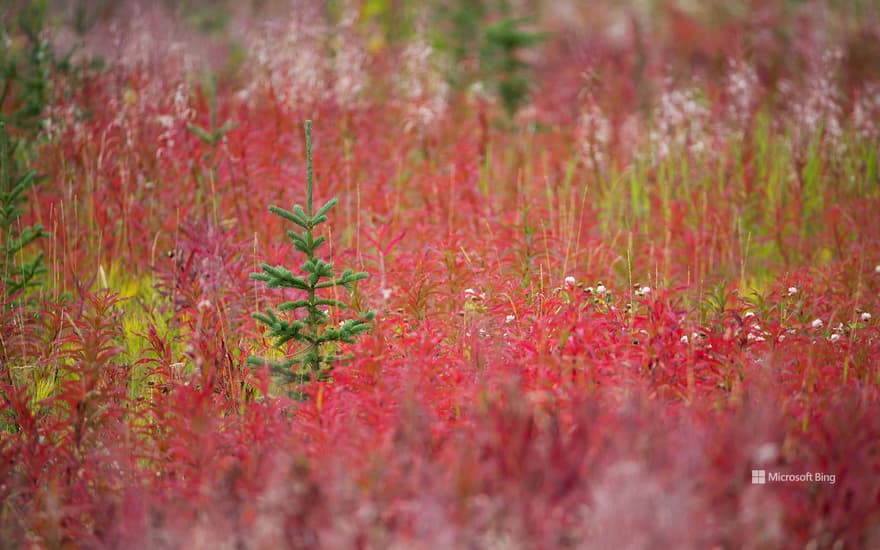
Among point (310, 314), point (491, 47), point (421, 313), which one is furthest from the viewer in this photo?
point (491, 47)

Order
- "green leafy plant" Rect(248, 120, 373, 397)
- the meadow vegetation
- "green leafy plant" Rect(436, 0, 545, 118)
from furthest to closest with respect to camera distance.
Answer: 1. "green leafy plant" Rect(436, 0, 545, 118)
2. "green leafy plant" Rect(248, 120, 373, 397)
3. the meadow vegetation

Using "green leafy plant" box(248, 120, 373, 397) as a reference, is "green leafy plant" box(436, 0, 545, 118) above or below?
above

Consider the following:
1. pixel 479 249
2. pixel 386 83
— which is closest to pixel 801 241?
pixel 479 249

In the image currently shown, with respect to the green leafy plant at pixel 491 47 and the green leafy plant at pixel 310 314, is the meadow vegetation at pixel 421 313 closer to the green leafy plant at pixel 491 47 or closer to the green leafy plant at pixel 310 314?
the green leafy plant at pixel 310 314

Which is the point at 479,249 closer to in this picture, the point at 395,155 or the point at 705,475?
the point at 395,155

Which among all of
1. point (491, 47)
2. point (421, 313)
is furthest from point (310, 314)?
point (491, 47)

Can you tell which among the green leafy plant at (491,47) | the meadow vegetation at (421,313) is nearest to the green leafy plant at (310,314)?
the meadow vegetation at (421,313)

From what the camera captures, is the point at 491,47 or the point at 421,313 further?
the point at 491,47

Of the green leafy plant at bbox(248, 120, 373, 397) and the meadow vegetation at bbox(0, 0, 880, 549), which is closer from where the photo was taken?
the meadow vegetation at bbox(0, 0, 880, 549)

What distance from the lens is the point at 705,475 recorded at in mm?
2475

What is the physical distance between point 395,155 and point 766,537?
4542 millimetres

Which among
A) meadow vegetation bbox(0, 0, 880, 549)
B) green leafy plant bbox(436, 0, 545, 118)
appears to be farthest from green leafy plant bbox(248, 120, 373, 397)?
green leafy plant bbox(436, 0, 545, 118)

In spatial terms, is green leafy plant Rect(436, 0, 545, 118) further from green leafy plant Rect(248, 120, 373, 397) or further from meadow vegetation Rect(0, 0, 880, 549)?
green leafy plant Rect(248, 120, 373, 397)

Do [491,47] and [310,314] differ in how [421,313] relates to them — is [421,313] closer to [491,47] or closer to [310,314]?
[310,314]
